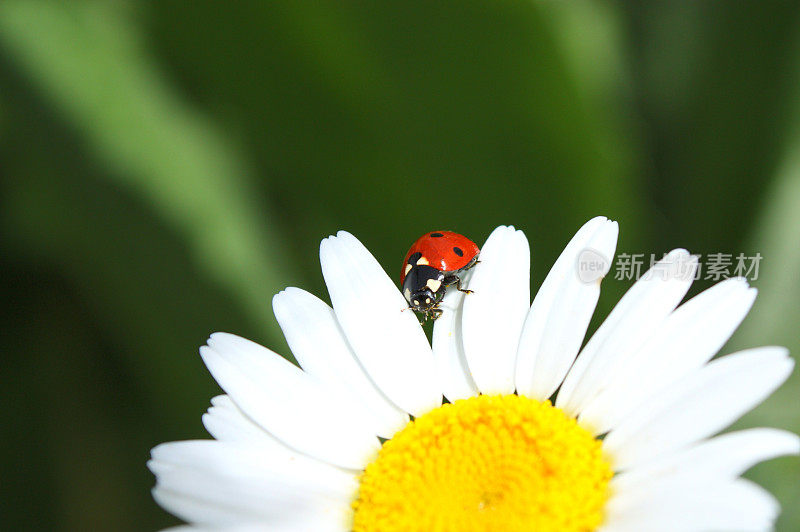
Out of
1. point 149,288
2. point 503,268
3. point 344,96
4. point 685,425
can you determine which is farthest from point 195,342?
point 685,425

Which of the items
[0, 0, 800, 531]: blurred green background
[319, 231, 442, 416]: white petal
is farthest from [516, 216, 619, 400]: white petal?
[0, 0, 800, 531]: blurred green background

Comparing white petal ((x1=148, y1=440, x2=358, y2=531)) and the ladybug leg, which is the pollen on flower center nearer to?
white petal ((x1=148, y1=440, x2=358, y2=531))

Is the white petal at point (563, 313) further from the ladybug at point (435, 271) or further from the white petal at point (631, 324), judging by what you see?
the ladybug at point (435, 271)

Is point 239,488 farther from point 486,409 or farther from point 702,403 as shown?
point 702,403

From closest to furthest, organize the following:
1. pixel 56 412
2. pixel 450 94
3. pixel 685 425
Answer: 1. pixel 685 425
2. pixel 450 94
3. pixel 56 412

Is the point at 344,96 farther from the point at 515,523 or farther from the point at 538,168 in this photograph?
the point at 515,523

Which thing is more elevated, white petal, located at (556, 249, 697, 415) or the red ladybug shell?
the red ladybug shell

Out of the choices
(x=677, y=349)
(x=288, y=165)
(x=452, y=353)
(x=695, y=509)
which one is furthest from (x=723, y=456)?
(x=288, y=165)

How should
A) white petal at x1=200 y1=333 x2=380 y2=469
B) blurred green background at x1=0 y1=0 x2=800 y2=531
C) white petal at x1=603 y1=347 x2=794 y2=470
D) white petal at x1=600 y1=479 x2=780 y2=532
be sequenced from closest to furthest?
white petal at x1=600 y1=479 x2=780 y2=532
white petal at x1=603 y1=347 x2=794 y2=470
white petal at x1=200 y1=333 x2=380 y2=469
blurred green background at x1=0 y1=0 x2=800 y2=531
